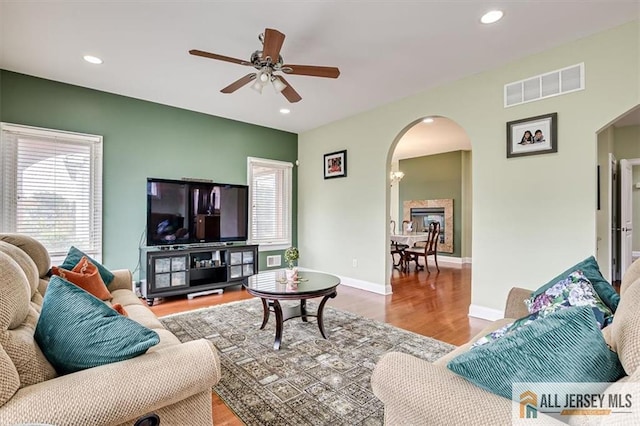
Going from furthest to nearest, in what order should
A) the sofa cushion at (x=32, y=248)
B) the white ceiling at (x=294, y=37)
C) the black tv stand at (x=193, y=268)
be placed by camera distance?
the black tv stand at (x=193, y=268)
the white ceiling at (x=294, y=37)
the sofa cushion at (x=32, y=248)

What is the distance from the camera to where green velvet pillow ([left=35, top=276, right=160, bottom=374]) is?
110 centimetres

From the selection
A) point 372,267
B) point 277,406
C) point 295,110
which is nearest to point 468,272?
point 372,267

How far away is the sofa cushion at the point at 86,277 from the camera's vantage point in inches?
89.8

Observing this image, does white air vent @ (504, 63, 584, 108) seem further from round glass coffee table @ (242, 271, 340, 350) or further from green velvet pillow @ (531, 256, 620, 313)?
round glass coffee table @ (242, 271, 340, 350)

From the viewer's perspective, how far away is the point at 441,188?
8102 mm

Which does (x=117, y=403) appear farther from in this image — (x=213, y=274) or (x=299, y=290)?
(x=213, y=274)

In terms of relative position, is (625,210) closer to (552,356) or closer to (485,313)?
(485,313)

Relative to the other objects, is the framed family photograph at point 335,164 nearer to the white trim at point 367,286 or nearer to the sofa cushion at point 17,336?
the white trim at point 367,286

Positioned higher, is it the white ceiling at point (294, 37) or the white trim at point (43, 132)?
the white ceiling at point (294, 37)

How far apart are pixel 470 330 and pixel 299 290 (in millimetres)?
1839

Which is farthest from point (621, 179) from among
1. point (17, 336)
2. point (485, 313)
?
point (17, 336)

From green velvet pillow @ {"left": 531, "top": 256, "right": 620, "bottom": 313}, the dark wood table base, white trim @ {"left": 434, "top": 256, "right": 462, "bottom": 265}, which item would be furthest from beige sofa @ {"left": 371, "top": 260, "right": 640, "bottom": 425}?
white trim @ {"left": 434, "top": 256, "right": 462, "bottom": 265}

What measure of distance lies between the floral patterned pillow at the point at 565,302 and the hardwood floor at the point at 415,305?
1.38m

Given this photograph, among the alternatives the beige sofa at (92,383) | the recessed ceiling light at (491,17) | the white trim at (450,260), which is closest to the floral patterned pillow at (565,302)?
the beige sofa at (92,383)
